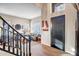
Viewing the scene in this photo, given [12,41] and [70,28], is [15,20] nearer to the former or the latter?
[12,41]

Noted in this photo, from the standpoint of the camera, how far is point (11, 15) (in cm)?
209

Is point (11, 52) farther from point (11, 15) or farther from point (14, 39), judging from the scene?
point (11, 15)

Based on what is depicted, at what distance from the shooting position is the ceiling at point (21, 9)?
2.11 meters

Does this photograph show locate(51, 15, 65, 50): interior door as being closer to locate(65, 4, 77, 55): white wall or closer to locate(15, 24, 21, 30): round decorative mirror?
locate(65, 4, 77, 55): white wall

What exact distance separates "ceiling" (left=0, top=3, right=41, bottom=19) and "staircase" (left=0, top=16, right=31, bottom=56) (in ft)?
0.62

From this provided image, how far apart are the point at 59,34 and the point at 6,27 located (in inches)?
35.9

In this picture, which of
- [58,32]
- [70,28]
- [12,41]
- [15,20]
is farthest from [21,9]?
[70,28]

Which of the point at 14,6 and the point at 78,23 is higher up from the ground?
the point at 14,6

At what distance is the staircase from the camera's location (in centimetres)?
212

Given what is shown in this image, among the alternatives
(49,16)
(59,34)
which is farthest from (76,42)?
(49,16)

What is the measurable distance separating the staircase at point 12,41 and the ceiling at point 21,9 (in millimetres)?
189

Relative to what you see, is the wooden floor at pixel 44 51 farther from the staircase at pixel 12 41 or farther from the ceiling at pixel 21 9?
the ceiling at pixel 21 9

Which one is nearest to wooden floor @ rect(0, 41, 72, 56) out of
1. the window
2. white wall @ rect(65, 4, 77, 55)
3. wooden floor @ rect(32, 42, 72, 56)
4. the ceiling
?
wooden floor @ rect(32, 42, 72, 56)

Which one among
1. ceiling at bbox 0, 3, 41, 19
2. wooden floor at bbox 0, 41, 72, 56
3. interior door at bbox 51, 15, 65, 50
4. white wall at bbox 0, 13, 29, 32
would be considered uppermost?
ceiling at bbox 0, 3, 41, 19
